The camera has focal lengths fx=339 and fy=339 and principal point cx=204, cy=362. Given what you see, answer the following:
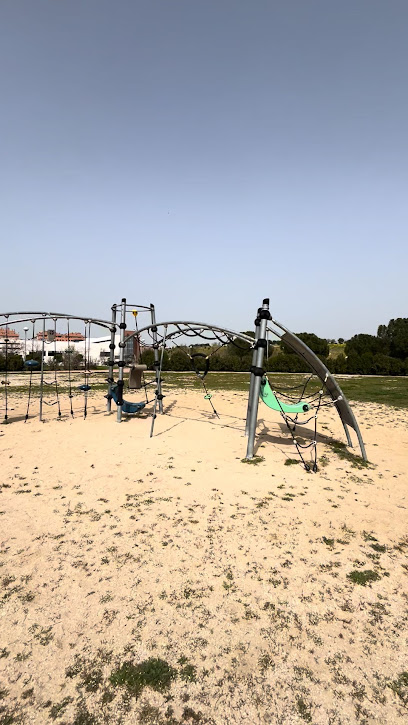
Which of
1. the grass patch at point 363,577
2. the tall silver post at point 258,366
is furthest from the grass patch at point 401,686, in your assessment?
the tall silver post at point 258,366

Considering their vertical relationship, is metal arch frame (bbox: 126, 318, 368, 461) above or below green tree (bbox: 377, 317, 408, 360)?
below

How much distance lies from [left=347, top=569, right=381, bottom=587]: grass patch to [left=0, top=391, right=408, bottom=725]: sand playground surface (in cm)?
2

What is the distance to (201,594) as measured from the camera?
3551 mm

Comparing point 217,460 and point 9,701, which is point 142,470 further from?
point 9,701

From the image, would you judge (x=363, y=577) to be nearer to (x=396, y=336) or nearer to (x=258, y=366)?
(x=258, y=366)

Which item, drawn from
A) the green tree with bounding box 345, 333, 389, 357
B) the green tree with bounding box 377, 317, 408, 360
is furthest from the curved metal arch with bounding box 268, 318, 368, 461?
the green tree with bounding box 377, 317, 408, 360

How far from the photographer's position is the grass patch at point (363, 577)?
12.3ft

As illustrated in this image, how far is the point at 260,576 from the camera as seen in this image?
3826mm

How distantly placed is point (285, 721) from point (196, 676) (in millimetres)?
699

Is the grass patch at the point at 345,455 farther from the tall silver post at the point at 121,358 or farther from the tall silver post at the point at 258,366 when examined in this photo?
the tall silver post at the point at 121,358

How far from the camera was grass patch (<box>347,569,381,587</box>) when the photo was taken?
376cm

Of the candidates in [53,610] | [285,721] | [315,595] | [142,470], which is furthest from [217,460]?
[285,721]

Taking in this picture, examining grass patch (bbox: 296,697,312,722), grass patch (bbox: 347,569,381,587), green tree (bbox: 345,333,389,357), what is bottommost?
grass patch (bbox: 296,697,312,722)

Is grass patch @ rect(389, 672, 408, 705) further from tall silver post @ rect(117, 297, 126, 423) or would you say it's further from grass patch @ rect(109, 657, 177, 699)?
tall silver post @ rect(117, 297, 126, 423)
